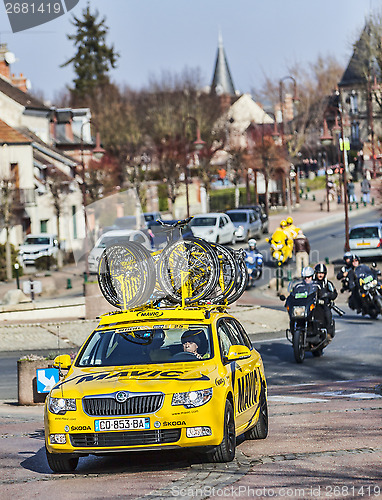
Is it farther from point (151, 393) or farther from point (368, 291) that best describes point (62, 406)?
point (368, 291)

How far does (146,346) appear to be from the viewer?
10500mm

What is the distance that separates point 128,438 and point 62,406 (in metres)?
0.67

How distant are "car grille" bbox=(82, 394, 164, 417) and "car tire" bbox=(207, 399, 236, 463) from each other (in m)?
0.66

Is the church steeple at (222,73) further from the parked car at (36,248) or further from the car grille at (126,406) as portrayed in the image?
the car grille at (126,406)

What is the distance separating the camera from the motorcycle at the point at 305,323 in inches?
805

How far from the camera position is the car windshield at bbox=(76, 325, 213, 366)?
33.8ft

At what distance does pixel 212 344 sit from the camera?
10.4 m

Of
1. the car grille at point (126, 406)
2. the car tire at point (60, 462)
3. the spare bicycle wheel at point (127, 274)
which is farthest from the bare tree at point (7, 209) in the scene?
the car grille at point (126, 406)

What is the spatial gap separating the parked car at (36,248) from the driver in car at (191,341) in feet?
130

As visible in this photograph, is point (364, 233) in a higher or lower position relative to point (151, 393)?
higher

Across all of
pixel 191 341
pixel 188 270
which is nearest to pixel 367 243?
pixel 188 270

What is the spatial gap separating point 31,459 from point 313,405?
5.11 m

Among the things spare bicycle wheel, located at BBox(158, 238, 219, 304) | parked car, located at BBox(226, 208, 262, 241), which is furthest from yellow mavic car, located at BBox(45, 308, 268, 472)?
parked car, located at BBox(226, 208, 262, 241)

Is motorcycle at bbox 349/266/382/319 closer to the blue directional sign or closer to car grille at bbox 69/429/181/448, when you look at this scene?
the blue directional sign
